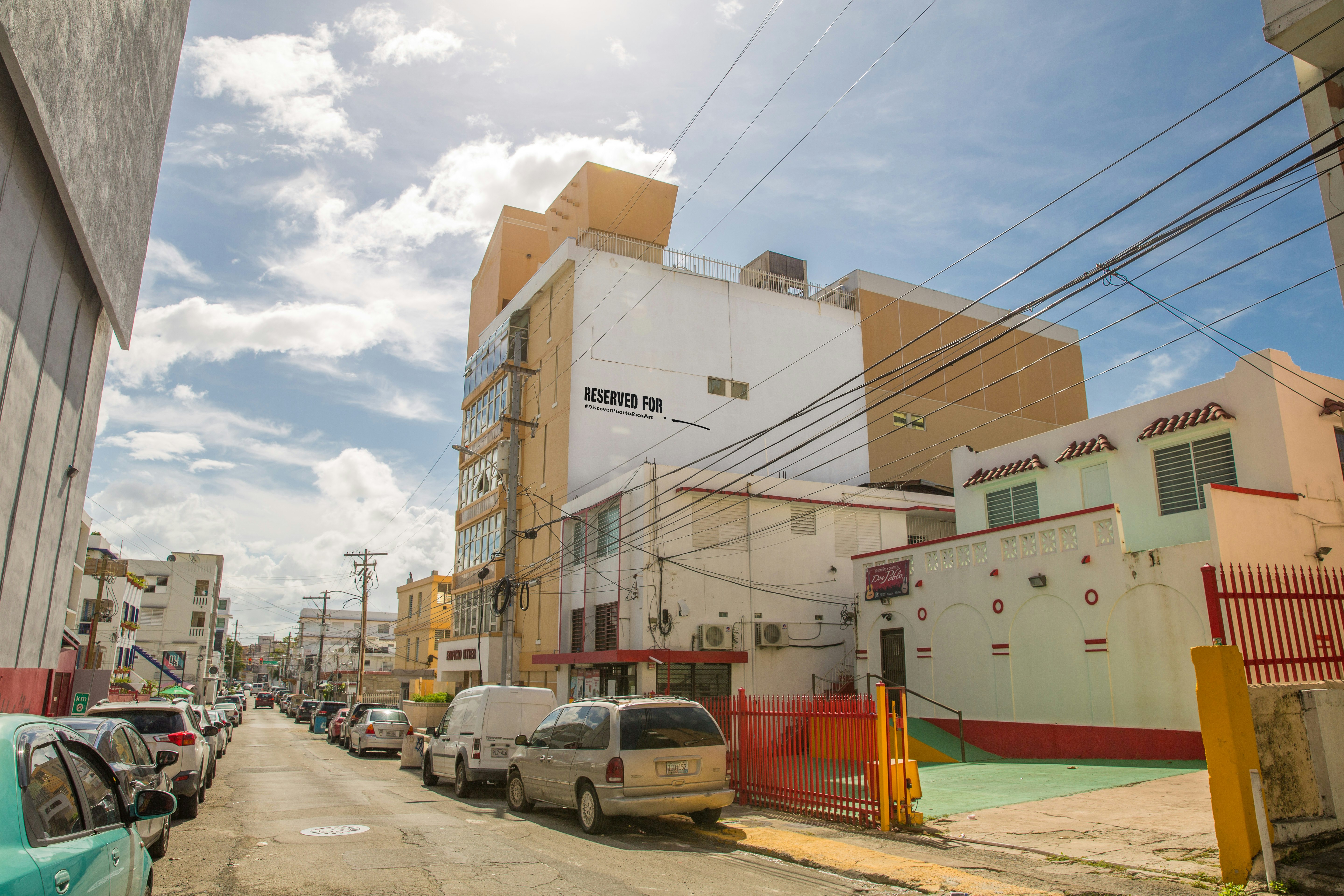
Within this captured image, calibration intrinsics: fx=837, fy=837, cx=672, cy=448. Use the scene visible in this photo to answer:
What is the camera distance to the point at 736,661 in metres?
26.3

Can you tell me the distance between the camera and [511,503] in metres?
28.0

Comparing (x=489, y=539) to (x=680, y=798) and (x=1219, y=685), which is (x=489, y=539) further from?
(x=1219, y=685)

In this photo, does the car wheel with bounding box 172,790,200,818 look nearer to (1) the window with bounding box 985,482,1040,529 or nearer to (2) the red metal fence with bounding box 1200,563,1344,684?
(2) the red metal fence with bounding box 1200,563,1344,684

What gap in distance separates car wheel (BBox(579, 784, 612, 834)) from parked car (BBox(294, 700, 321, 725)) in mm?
46415

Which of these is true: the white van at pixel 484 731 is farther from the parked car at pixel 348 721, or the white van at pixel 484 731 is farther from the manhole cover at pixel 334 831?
the parked car at pixel 348 721

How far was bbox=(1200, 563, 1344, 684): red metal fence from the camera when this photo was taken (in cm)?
794

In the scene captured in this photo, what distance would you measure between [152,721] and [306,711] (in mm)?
46282

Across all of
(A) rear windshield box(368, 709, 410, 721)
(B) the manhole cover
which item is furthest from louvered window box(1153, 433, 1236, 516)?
(A) rear windshield box(368, 709, 410, 721)

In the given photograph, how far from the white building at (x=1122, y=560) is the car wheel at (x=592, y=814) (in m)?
10.3

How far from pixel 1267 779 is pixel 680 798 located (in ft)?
21.5

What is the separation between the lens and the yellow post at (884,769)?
10.6 m

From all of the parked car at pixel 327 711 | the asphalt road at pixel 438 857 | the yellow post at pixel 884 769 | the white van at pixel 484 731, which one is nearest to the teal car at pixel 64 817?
the asphalt road at pixel 438 857

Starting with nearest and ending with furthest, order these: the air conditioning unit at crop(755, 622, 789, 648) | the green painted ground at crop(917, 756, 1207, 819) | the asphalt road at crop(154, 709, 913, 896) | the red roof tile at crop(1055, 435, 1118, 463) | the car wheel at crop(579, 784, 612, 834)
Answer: the asphalt road at crop(154, 709, 913, 896) → the car wheel at crop(579, 784, 612, 834) → the green painted ground at crop(917, 756, 1207, 819) → the red roof tile at crop(1055, 435, 1118, 463) → the air conditioning unit at crop(755, 622, 789, 648)

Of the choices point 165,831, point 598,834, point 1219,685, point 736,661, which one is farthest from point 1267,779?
point 736,661
